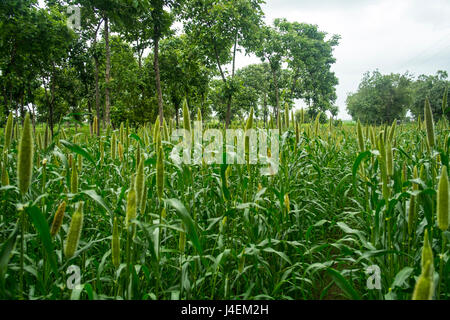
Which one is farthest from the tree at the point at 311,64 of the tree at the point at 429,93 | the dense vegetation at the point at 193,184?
the tree at the point at 429,93

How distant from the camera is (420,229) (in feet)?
5.24

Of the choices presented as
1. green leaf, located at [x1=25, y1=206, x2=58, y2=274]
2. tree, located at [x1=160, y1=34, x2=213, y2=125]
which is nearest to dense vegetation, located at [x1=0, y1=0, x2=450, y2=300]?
green leaf, located at [x1=25, y1=206, x2=58, y2=274]

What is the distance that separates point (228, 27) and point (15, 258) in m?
14.7

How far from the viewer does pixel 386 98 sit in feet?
137

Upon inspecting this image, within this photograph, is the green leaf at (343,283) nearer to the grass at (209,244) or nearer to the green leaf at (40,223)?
the grass at (209,244)

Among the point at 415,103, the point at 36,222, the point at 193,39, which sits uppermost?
the point at 415,103

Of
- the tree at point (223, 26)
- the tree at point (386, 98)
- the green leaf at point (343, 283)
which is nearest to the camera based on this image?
the green leaf at point (343, 283)

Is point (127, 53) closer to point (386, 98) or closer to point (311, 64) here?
point (311, 64)

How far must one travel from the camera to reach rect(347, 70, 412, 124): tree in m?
39.8

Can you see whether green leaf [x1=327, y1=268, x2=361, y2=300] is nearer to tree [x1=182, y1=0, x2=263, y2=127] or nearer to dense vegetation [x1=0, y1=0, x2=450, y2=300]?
dense vegetation [x1=0, y1=0, x2=450, y2=300]

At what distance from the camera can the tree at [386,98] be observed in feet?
131
